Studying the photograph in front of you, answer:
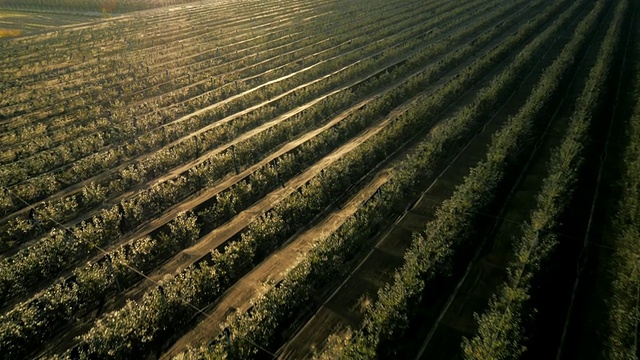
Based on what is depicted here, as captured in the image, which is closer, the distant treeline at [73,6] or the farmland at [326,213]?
the farmland at [326,213]

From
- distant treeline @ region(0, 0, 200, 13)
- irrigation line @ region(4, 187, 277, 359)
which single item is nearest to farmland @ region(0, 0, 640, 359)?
irrigation line @ region(4, 187, 277, 359)

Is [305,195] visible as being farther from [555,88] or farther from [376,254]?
[555,88]

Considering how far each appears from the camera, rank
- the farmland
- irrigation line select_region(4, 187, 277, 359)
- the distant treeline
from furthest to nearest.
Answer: the distant treeline, the farmland, irrigation line select_region(4, 187, 277, 359)

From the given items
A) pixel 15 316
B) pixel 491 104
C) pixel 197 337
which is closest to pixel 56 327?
pixel 15 316

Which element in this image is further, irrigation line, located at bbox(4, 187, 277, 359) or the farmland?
the farmland

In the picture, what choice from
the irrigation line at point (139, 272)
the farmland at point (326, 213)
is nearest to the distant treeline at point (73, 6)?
the farmland at point (326, 213)

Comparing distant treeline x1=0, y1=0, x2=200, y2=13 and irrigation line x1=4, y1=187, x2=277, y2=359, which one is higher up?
distant treeline x1=0, y1=0, x2=200, y2=13

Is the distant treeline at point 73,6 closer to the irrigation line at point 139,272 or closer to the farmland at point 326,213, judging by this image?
the farmland at point 326,213

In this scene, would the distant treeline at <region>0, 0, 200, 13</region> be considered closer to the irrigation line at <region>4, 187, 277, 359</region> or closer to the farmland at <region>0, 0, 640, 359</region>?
the farmland at <region>0, 0, 640, 359</region>

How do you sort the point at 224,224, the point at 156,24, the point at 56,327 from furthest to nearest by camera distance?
1. the point at 156,24
2. the point at 224,224
3. the point at 56,327
